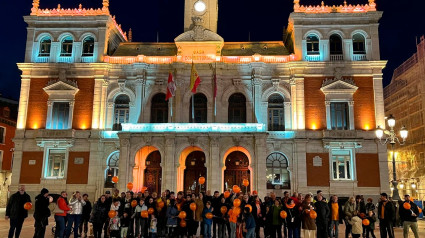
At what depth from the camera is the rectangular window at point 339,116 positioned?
106 feet

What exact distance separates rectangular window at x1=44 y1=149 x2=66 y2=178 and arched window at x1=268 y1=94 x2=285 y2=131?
→ 57.0 ft

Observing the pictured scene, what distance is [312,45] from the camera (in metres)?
34.0

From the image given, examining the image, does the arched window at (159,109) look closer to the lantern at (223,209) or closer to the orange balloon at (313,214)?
the lantern at (223,209)

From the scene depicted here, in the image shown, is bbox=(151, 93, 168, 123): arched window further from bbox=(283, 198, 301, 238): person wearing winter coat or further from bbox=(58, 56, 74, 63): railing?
bbox=(283, 198, 301, 238): person wearing winter coat

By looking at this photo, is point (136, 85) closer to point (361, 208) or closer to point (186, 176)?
point (186, 176)

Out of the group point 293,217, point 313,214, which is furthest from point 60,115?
point 313,214

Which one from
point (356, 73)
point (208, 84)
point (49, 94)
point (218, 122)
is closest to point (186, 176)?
point (218, 122)

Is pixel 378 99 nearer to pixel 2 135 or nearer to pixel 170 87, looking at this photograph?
pixel 170 87

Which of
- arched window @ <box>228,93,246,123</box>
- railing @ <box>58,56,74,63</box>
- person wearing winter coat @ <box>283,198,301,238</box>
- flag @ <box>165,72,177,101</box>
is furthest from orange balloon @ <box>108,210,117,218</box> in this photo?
railing @ <box>58,56,74,63</box>

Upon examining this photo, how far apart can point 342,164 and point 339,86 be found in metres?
6.34

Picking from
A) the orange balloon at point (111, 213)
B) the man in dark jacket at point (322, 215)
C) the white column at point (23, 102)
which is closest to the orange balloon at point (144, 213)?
the orange balloon at point (111, 213)

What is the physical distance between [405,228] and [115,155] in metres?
23.6

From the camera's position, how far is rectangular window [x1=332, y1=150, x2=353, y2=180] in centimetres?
3148

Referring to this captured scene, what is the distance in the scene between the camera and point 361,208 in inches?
666
